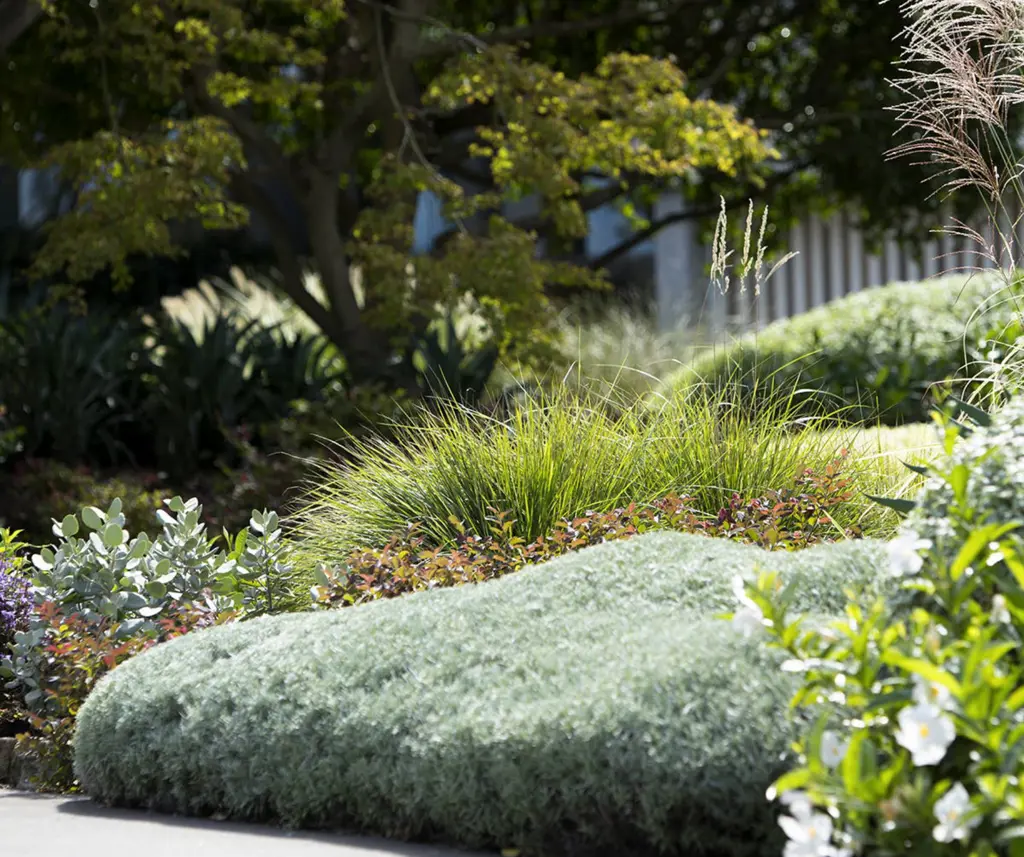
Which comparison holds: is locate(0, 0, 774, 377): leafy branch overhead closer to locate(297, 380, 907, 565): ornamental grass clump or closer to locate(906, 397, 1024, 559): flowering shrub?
locate(297, 380, 907, 565): ornamental grass clump

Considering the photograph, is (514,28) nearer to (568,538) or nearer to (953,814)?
(568,538)

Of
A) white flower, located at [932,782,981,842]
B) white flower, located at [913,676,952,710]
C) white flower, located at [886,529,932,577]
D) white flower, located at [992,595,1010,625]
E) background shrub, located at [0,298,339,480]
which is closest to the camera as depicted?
white flower, located at [932,782,981,842]

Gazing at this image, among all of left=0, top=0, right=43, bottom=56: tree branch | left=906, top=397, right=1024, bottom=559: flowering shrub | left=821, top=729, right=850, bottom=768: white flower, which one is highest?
left=0, top=0, right=43, bottom=56: tree branch

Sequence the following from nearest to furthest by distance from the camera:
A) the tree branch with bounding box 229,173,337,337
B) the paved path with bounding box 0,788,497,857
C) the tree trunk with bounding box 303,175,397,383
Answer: the paved path with bounding box 0,788,497,857, the tree trunk with bounding box 303,175,397,383, the tree branch with bounding box 229,173,337,337

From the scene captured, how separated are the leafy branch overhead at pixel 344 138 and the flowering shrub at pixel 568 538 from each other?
160 inches

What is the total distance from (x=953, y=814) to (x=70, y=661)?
8.84ft

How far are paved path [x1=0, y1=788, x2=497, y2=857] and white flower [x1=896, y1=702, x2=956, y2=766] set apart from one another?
3.57 feet

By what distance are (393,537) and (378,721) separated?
130 cm

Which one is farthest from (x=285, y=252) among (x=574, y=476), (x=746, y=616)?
(x=746, y=616)

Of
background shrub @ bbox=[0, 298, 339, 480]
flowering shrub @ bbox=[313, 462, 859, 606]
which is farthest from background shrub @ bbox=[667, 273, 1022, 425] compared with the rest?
flowering shrub @ bbox=[313, 462, 859, 606]

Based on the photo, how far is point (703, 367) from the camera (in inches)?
278

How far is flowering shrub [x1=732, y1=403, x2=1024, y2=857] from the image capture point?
7.71 ft

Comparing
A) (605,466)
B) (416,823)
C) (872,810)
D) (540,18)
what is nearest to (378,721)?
(416,823)

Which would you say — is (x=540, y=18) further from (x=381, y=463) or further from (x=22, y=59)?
(x=381, y=463)
